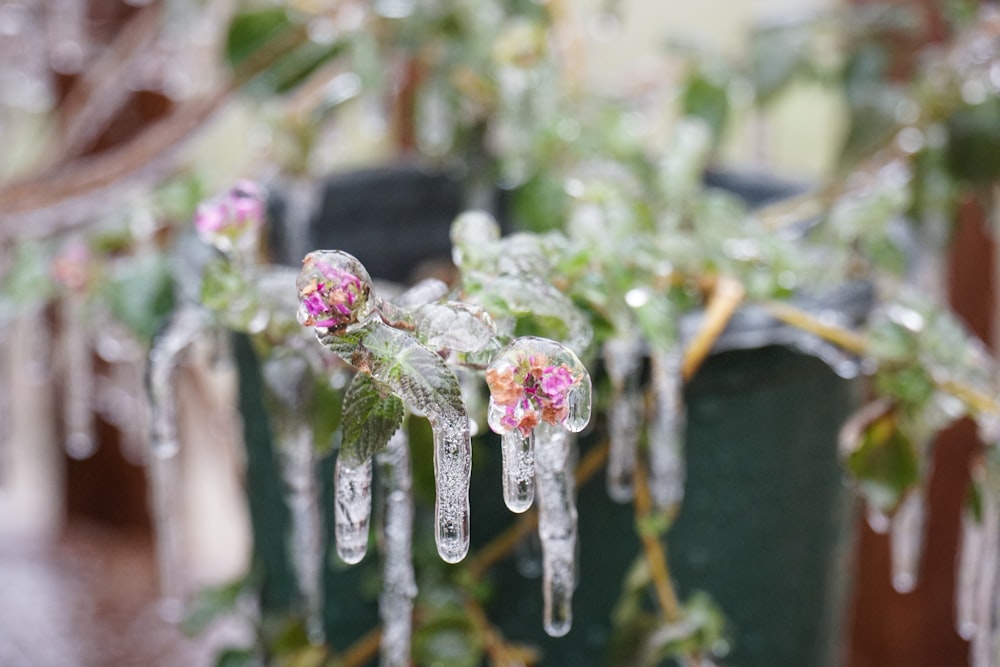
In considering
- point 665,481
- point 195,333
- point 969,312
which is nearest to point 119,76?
point 195,333

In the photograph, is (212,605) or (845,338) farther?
(212,605)

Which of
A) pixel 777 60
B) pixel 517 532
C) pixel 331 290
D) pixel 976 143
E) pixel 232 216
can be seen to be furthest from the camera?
pixel 777 60

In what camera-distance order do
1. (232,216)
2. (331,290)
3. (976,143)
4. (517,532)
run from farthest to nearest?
(976,143)
(517,532)
(232,216)
(331,290)

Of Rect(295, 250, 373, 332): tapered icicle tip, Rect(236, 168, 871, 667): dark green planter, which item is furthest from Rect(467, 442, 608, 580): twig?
Rect(295, 250, 373, 332): tapered icicle tip

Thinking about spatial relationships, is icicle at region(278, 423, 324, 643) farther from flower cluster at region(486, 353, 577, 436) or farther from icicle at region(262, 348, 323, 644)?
flower cluster at region(486, 353, 577, 436)

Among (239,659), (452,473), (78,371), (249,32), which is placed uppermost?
(249,32)

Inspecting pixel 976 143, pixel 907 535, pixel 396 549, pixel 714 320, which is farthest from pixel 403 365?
pixel 976 143

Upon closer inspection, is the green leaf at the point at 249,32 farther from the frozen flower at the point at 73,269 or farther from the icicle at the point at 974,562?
the icicle at the point at 974,562

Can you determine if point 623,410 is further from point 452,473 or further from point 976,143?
point 976,143
